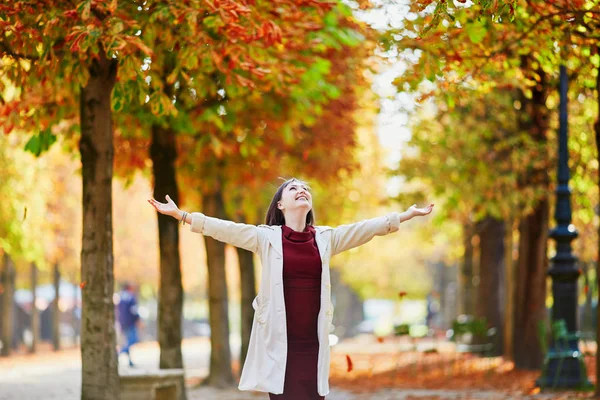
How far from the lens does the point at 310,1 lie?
37.0 feet

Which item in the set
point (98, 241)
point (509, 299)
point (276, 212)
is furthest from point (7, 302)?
point (276, 212)

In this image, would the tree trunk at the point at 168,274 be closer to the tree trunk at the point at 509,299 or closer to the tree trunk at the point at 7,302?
the tree trunk at the point at 509,299

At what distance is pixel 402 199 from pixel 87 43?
635 inches

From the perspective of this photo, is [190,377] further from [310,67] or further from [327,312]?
[327,312]

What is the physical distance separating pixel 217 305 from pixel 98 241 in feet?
30.0

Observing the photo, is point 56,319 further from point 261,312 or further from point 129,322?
point 261,312

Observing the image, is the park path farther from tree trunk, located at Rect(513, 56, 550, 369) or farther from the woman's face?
the woman's face

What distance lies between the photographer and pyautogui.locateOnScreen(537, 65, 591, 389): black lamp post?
1580 cm

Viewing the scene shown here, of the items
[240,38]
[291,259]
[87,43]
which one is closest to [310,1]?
[240,38]

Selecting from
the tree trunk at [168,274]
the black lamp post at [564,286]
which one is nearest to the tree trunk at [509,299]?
the black lamp post at [564,286]

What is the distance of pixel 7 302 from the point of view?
33156mm

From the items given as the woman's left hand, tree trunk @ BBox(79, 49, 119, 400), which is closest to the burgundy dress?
the woman's left hand

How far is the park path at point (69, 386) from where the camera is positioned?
59.1 ft

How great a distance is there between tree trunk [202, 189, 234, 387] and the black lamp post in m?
6.25
